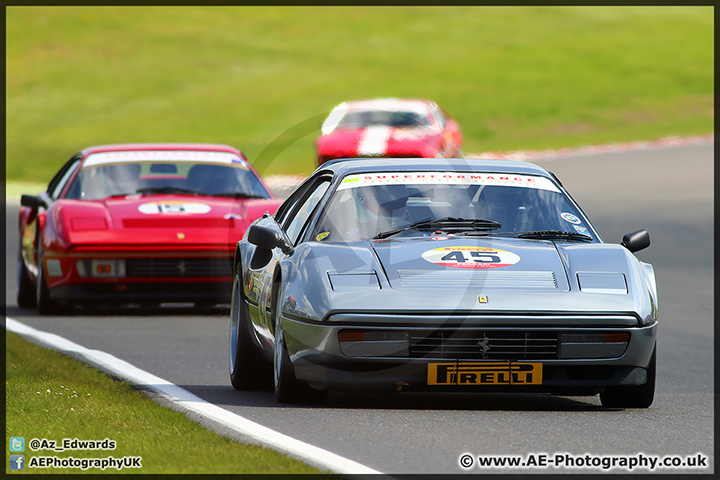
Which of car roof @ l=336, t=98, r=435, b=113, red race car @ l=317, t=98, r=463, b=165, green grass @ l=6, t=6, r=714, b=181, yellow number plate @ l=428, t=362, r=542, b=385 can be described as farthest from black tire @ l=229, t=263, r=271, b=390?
green grass @ l=6, t=6, r=714, b=181

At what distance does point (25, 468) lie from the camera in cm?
520

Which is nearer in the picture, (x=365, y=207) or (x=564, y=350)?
(x=564, y=350)

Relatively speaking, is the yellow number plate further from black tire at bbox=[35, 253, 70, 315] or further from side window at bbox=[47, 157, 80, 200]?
side window at bbox=[47, 157, 80, 200]

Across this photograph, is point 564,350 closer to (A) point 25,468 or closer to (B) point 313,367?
(B) point 313,367

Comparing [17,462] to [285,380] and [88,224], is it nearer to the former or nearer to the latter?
[285,380]

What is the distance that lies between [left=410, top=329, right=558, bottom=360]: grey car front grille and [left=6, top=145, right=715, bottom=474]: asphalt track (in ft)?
1.03

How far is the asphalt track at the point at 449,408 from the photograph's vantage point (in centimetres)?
561

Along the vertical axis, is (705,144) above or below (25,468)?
above

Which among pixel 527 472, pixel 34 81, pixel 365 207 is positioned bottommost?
pixel 527 472

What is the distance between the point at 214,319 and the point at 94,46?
52.5m

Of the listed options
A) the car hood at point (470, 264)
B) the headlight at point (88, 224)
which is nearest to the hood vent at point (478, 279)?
the car hood at point (470, 264)

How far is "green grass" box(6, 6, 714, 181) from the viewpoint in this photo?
44.2m

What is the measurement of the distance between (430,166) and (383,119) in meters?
21.1
